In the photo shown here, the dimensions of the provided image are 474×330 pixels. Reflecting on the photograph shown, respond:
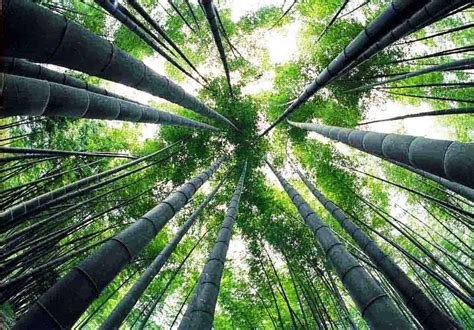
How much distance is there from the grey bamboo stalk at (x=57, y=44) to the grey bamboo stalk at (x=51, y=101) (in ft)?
0.53

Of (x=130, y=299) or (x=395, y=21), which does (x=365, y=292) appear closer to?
(x=395, y=21)

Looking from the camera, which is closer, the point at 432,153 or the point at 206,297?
the point at 432,153

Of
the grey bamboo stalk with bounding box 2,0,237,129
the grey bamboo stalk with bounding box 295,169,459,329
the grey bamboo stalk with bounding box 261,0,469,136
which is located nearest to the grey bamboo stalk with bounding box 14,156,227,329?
the grey bamboo stalk with bounding box 2,0,237,129

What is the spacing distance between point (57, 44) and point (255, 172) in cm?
641

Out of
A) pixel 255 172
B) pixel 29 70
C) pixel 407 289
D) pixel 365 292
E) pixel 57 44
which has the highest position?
pixel 255 172

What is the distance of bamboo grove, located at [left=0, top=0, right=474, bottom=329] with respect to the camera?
125 inches

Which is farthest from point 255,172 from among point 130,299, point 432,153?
point 432,153

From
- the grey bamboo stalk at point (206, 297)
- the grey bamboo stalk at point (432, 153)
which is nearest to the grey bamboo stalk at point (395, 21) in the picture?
the grey bamboo stalk at point (432, 153)

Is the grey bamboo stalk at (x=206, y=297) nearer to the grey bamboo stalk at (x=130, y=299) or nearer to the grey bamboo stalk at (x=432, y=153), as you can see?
the grey bamboo stalk at (x=130, y=299)

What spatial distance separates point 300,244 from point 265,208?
1.14m

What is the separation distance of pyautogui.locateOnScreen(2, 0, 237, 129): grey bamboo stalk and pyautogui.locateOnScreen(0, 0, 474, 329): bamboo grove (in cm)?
32

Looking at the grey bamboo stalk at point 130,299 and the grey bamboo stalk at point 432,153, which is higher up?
the grey bamboo stalk at point 130,299

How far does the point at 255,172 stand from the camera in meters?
7.73

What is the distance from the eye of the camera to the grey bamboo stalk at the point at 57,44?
4.16 ft
